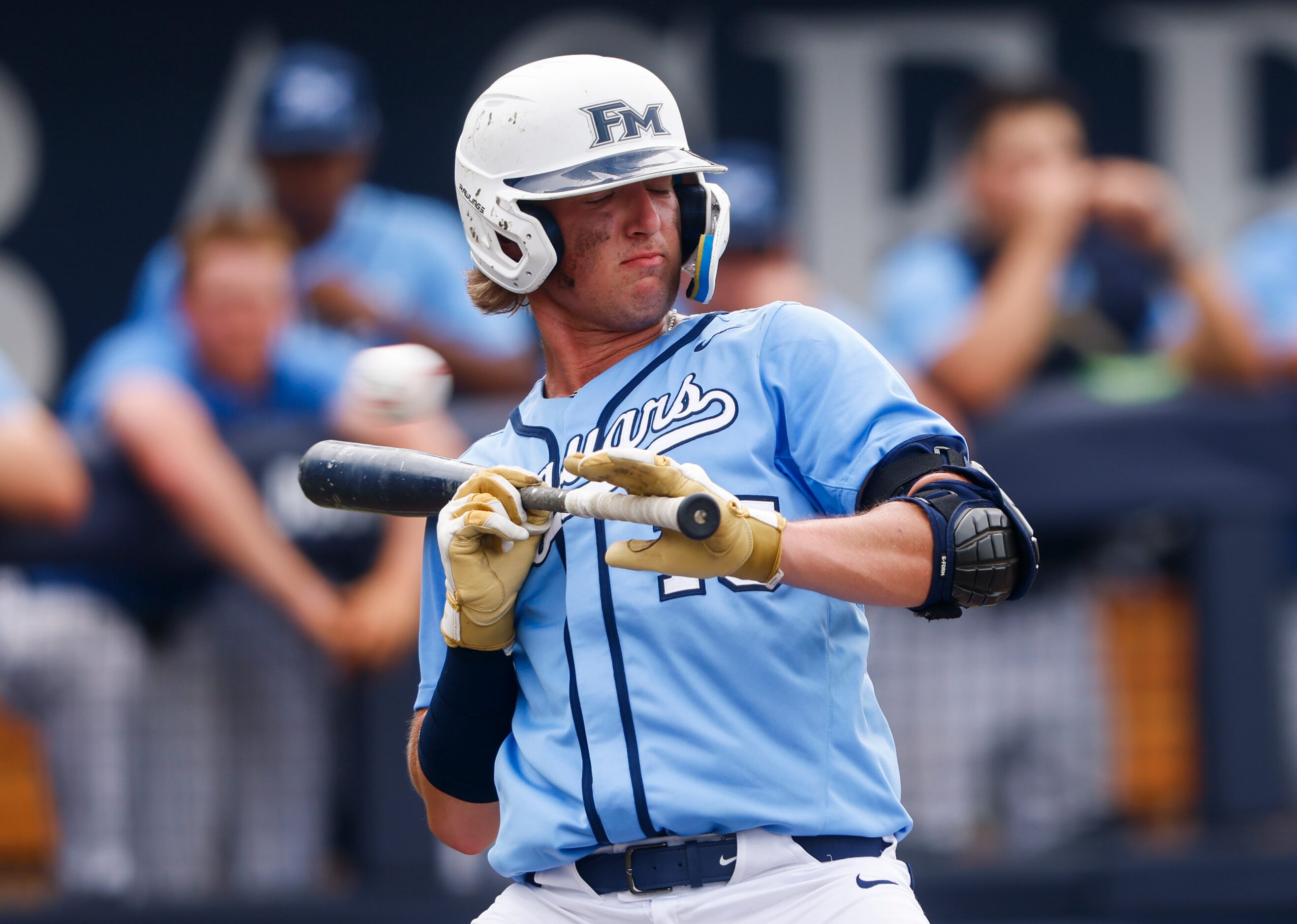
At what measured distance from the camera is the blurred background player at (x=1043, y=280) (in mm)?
4902

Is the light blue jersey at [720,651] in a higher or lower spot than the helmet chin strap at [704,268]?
lower

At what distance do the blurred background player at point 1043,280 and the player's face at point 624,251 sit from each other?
2.67 meters

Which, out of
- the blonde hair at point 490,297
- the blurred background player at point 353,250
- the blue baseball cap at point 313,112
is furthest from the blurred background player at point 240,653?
the blonde hair at point 490,297

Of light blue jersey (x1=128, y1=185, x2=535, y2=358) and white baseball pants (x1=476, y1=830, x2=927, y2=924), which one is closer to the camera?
white baseball pants (x1=476, y1=830, x2=927, y2=924)

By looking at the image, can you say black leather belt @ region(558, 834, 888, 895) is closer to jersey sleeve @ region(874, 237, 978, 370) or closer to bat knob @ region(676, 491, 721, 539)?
bat knob @ region(676, 491, 721, 539)

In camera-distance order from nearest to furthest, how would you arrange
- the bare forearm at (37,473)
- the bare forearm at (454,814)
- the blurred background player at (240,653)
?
the bare forearm at (454,814)
the bare forearm at (37,473)
the blurred background player at (240,653)

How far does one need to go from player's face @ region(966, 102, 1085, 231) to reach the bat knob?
3666 millimetres

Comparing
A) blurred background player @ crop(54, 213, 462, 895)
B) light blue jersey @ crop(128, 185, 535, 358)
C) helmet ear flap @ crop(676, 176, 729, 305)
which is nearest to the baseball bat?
helmet ear flap @ crop(676, 176, 729, 305)

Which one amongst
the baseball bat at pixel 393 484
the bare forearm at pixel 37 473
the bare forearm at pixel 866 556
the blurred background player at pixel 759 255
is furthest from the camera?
the blurred background player at pixel 759 255

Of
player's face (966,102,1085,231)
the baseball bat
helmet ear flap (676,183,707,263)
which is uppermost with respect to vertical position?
player's face (966,102,1085,231)

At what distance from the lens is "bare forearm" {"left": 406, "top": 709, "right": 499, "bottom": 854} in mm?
2457

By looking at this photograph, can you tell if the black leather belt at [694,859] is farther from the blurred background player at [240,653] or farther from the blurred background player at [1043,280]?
the blurred background player at [1043,280]

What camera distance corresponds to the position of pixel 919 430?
2090 mm

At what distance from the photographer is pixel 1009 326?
16.2 ft
